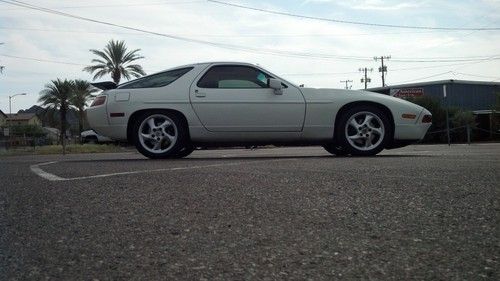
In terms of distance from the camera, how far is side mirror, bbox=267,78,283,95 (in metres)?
6.98

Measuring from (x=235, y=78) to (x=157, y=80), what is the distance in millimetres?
1100

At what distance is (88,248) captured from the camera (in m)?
2.31

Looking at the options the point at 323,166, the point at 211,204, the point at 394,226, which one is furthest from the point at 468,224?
the point at 323,166

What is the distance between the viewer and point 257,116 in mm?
7066

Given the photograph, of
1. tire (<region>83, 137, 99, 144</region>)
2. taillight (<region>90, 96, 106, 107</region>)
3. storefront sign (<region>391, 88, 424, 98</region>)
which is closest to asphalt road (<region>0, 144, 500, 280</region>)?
taillight (<region>90, 96, 106, 107</region>)

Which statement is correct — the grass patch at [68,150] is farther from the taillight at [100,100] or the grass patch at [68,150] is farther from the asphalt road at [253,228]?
the asphalt road at [253,228]

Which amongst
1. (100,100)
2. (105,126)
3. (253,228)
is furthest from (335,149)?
(253,228)

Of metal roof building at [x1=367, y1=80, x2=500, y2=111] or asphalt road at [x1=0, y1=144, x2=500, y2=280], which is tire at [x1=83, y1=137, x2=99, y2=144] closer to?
metal roof building at [x1=367, y1=80, x2=500, y2=111]

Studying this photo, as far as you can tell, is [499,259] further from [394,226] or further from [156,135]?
[156,135]

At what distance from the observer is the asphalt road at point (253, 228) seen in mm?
2053

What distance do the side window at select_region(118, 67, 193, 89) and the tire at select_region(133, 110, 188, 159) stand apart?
446mm

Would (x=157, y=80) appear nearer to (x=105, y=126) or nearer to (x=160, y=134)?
(x=160, y=134)

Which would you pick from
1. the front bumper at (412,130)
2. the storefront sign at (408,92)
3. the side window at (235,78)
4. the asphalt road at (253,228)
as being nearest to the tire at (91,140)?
the storefront sign at (408,92)

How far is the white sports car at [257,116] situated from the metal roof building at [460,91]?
48674mm
